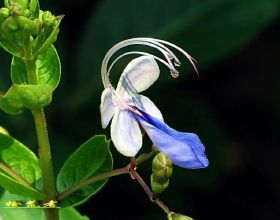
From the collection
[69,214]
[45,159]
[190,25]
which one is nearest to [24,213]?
[69,214]

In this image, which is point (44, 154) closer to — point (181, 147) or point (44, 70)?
point (44, 70)

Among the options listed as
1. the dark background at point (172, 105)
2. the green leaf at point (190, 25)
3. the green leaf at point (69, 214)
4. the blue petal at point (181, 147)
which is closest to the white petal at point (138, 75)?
the blue petal at point (181, 147)

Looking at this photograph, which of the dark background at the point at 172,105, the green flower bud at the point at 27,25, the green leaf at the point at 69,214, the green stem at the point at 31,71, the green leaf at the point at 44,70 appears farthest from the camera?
the dark background at the point at 172,105

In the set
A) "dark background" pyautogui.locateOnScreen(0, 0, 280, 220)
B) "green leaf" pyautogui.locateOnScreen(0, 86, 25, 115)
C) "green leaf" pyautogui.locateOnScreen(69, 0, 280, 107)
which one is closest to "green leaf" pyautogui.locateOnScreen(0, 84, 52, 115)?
"green leaf" pyautogui.locateOnScreen(0, 86, 25, 115)

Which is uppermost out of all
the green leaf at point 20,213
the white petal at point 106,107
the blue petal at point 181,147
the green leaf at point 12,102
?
the green leaf at point 12,102

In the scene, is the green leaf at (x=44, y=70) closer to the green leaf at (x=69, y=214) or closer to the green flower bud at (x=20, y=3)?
the green flower bud at (x=20, y=3)

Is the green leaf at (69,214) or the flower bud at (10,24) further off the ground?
the flower bud at (10,24)

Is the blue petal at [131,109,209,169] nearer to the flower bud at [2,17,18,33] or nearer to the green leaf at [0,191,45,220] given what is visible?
the flower bud at [2,17,18,33]
